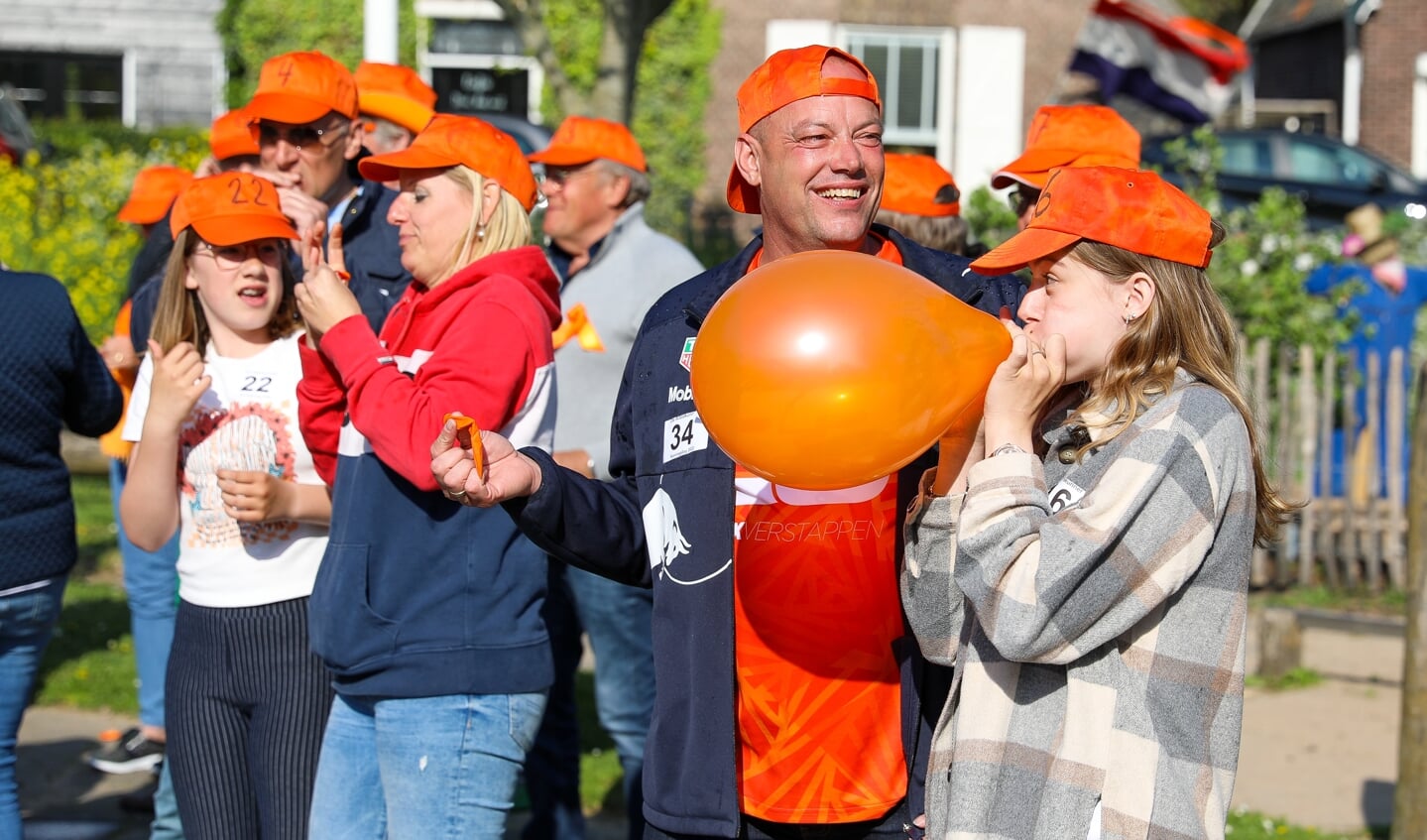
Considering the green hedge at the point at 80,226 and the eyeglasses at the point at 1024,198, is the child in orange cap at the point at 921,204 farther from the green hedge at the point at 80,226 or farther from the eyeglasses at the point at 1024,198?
the green hedge at the point at 80,226

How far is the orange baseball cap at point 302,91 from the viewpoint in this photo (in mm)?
4457

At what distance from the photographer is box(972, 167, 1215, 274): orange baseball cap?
2355 mm

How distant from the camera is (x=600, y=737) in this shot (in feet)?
20.1

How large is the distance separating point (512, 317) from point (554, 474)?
529 mm

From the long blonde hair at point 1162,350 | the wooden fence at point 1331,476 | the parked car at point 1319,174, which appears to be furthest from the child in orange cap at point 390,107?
the parked car at point 1319,174

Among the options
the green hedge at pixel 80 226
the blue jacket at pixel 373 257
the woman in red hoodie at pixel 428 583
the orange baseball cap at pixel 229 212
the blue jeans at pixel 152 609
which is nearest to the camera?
the woman in red hoodie at pixel 428 583

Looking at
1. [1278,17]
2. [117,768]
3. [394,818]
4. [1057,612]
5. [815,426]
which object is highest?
[1278,17]

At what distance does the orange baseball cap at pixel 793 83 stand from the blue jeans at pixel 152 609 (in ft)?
10.7

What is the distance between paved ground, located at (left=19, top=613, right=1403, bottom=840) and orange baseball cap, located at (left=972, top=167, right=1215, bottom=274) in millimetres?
3337

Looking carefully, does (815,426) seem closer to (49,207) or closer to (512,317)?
(512,317)

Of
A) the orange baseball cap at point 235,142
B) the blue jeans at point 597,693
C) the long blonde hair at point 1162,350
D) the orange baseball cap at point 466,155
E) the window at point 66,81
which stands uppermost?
the window at point 66,81

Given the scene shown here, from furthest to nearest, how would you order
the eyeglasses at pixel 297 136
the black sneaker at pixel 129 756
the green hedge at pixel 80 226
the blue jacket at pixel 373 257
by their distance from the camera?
the green hedge at pixel 80 226, the black sneaker at pixel 129 756, the eyeglasses at pixel 297 136, the blue jacket at pixel 373 257

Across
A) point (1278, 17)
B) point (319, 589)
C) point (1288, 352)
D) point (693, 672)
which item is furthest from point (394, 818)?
point (1278, 17)

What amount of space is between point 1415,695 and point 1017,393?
9.89 ft
